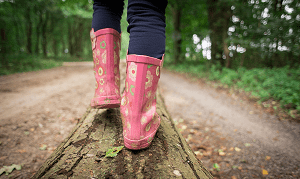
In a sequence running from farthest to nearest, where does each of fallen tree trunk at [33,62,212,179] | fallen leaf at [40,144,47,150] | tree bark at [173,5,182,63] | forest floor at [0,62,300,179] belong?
tree bark at [173,5,182,63], fallen leaf at [40,144,47,150], forest floor at [0,62,300,179], fallen tree trunk at [33,62,212,179]

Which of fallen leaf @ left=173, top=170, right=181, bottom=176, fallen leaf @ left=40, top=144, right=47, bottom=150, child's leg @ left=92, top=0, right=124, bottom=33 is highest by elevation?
child's leg @ left=92, top=0, right=124, bottom=33

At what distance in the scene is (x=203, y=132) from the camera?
8.86 ft

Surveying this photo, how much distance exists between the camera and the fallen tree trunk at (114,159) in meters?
0.76

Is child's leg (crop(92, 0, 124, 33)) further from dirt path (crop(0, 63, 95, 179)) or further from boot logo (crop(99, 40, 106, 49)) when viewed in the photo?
dirt path (crop(0, 63, 95, 179))

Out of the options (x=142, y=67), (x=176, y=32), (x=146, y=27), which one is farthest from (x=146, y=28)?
(x=176, y=32)

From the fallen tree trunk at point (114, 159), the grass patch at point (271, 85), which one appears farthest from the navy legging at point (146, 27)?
the grass patch at point (271, 85)

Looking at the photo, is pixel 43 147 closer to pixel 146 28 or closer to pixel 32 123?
pixel 32 123

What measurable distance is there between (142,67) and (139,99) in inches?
8.5

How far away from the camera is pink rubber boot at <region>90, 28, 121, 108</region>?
4.02 ft

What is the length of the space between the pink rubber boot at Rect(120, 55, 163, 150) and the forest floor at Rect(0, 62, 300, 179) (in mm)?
1332

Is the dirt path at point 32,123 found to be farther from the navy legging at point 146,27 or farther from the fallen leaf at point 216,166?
the fallen leaf at point 216,166

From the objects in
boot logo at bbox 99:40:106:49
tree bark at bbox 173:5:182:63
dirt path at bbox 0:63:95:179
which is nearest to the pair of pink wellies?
boot logo at bbox 99:40:106:49

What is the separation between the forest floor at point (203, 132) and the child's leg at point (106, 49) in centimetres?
124

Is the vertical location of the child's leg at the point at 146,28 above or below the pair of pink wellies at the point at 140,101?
above
